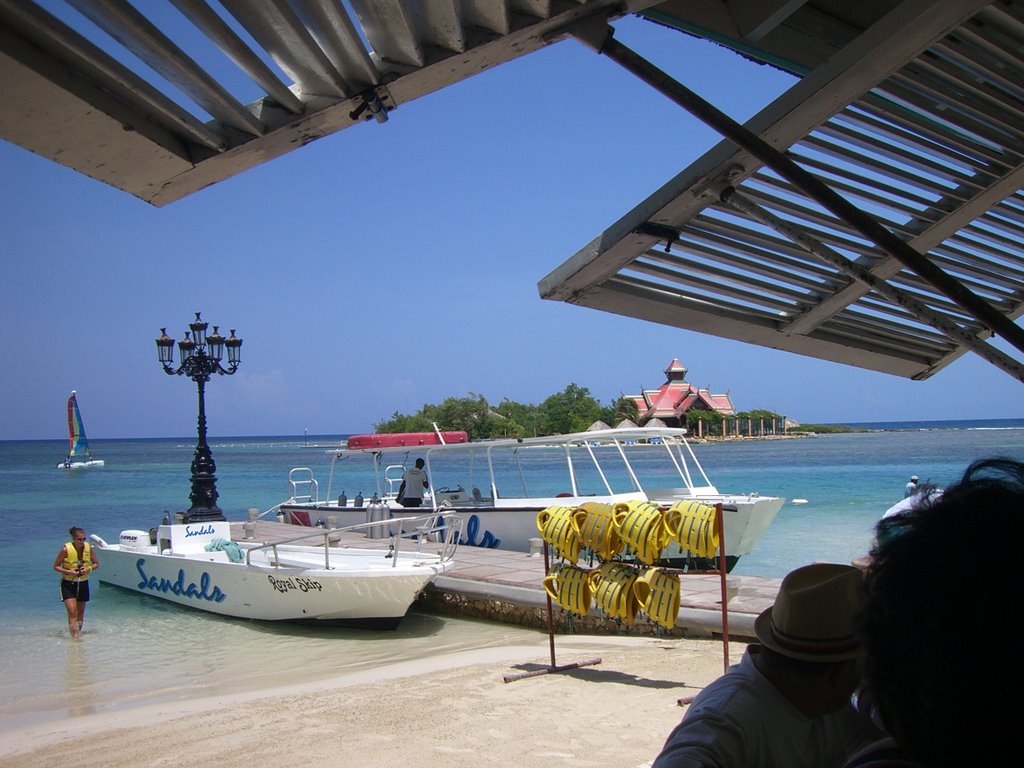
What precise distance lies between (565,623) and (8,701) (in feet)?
22.8

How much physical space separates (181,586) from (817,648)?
13.8 metres

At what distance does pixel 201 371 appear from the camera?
1784cm

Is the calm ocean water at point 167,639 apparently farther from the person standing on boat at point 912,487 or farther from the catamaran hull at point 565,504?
the catamaran hull at point 565,504

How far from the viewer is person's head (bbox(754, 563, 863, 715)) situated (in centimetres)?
193

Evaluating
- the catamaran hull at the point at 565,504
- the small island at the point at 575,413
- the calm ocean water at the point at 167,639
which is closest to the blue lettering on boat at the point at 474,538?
the catamaran hull at the point at 565,504

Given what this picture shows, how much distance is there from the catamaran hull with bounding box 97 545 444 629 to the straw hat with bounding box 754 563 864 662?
389 inches

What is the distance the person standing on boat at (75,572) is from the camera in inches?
498

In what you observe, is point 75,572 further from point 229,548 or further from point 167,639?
point 229,548

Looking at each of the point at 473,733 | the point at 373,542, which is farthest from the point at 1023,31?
the point at 373,542

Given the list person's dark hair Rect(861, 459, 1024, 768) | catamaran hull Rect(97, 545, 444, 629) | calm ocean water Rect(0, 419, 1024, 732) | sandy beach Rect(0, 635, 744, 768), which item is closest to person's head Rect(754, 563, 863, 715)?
calm ocean water Rect(0, 419, 1024, 732)

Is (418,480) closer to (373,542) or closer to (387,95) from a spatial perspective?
(373,542)

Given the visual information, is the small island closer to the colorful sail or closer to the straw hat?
the colorful sail

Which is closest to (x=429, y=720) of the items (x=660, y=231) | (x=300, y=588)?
(x=300, y=588)

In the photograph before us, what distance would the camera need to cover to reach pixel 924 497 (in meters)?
1.40
